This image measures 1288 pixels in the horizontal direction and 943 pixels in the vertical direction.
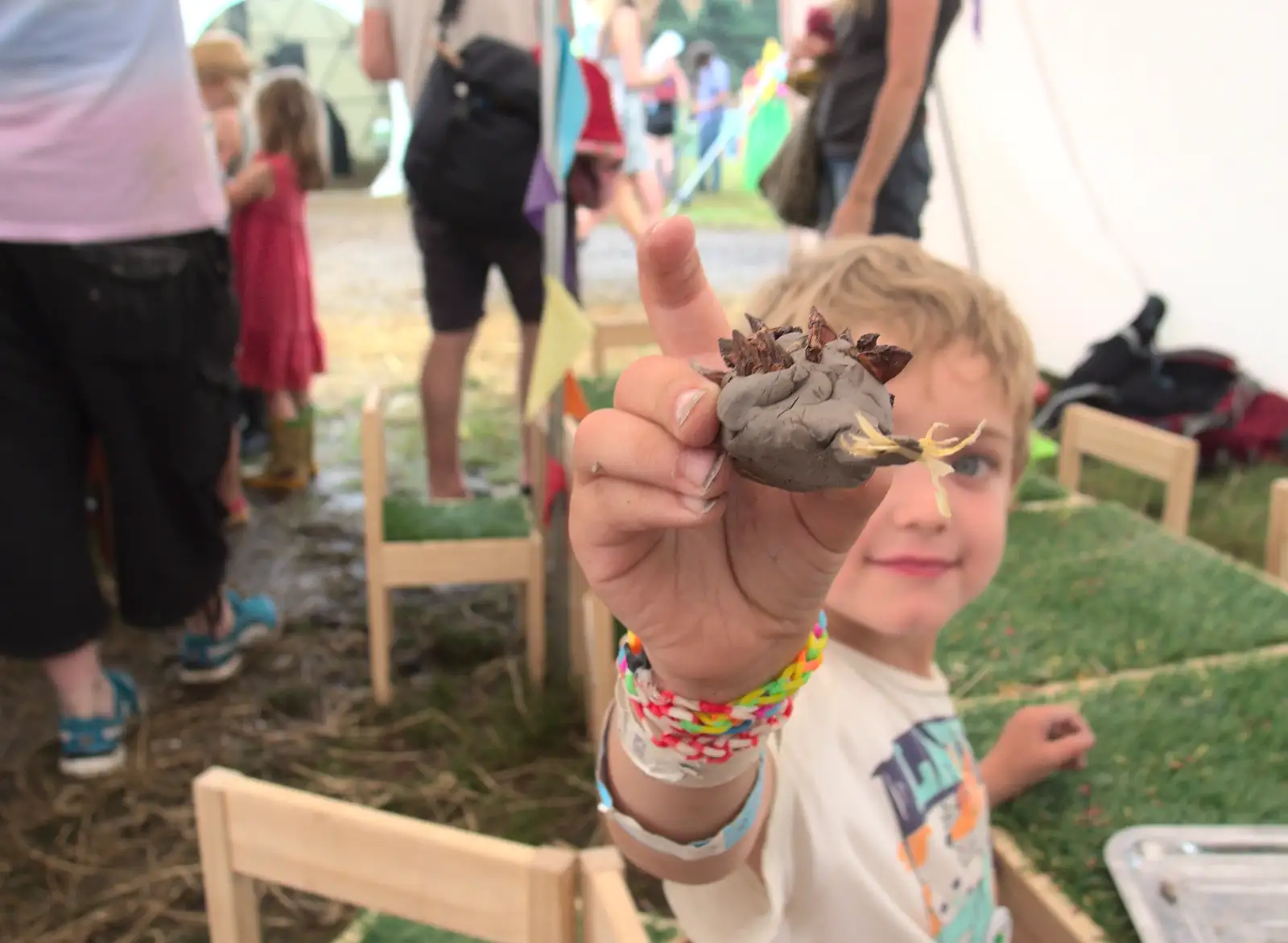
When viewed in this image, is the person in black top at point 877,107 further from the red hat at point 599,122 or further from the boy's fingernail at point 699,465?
the boy's fingernail at point 699,465

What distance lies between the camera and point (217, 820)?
0.66 m

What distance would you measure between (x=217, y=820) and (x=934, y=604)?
1.65 ft

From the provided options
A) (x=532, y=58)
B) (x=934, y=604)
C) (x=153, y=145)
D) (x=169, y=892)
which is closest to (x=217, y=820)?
(x=934, y=604)

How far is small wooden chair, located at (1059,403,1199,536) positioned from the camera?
5.96ft

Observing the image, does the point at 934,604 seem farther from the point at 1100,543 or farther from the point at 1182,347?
the point at 1182,347

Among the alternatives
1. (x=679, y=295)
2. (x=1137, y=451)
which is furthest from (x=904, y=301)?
(x=1137, y=451)

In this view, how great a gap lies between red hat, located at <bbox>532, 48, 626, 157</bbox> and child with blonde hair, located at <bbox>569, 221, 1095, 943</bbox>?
89cm

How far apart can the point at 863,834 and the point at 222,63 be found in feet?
7.29

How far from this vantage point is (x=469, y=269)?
189 centimetres

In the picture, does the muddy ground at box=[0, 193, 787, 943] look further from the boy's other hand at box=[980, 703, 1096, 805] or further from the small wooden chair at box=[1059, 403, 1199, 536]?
the small wooden chair at box=[1059, 403, 1199, 536]

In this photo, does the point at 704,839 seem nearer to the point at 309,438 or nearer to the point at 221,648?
the point at 221,648

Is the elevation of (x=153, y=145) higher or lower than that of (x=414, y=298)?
higher

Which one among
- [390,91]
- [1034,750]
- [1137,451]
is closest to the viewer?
[1034,750]

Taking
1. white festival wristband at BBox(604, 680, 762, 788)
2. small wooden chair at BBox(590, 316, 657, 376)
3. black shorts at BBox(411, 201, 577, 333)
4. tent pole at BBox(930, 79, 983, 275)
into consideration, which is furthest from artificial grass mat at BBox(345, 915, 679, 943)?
tent pole at BBox(930, 79, 983, 275)
